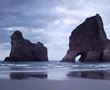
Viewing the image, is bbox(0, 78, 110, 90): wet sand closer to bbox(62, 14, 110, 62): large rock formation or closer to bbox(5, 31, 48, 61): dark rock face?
bbox(62, 14, 110, 62): large rock formation

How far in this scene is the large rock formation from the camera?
10828cm

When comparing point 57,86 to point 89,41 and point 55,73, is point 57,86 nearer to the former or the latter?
point 55,73

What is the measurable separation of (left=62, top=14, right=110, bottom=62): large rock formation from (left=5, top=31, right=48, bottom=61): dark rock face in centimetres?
2622

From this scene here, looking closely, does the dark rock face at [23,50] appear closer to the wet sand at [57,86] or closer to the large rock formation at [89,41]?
the large rock formation at [89,41]

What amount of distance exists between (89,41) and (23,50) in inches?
1486

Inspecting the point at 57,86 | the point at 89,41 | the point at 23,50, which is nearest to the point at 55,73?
the point at 57,86

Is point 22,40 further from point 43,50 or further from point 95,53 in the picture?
point 95,53

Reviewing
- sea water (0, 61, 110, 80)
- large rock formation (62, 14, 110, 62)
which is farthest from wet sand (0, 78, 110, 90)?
large rock formation (62, 14, 110, 62)

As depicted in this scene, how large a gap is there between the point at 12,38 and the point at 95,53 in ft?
166

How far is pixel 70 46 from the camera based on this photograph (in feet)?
394

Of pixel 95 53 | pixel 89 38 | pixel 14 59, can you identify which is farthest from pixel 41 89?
pixel 14 59

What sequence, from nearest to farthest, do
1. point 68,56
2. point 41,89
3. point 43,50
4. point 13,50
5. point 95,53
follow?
point 41,89
point 95,53
point 68,56
point 13,50
point 43,50

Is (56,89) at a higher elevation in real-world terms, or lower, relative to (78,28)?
lower

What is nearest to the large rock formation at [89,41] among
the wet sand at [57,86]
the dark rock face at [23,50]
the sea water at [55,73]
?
the dark rock face at [23,50]
